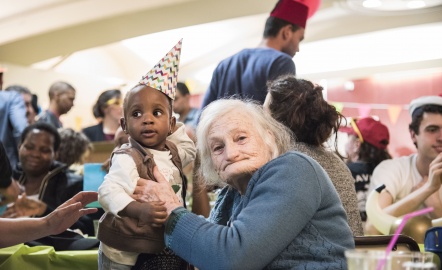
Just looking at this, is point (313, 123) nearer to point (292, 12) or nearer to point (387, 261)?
point (387, 261)

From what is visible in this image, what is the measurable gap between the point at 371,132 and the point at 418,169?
789 millimetres

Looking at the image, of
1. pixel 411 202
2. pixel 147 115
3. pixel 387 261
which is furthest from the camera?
pixel 411 202

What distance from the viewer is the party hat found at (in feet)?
6.11

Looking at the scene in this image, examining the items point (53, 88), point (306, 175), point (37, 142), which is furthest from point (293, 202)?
point (53, 88)

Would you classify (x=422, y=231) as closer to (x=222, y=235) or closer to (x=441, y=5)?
(x=222, y=235)

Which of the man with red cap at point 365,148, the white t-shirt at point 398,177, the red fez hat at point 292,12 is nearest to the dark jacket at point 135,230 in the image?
the white t-shirt at point 398,177

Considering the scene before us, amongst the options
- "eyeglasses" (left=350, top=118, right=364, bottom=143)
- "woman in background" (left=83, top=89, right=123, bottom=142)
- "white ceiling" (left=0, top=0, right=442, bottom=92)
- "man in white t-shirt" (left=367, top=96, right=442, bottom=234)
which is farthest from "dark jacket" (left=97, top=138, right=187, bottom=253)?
"white ceiling" (left=0, top=0, right=442, bottom=92)

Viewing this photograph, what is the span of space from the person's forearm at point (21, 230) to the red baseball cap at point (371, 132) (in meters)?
2.18

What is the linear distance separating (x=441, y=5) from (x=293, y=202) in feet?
17.4

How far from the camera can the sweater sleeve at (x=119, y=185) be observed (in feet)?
5.42

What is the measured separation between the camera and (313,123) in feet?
6.60

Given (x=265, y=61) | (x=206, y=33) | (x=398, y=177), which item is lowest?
(x=398, y=177)

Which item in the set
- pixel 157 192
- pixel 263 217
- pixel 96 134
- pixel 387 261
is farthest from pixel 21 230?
pixel 96 134

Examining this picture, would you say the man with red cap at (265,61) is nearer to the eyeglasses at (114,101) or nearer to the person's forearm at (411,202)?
the person's forearm at (411,202)
